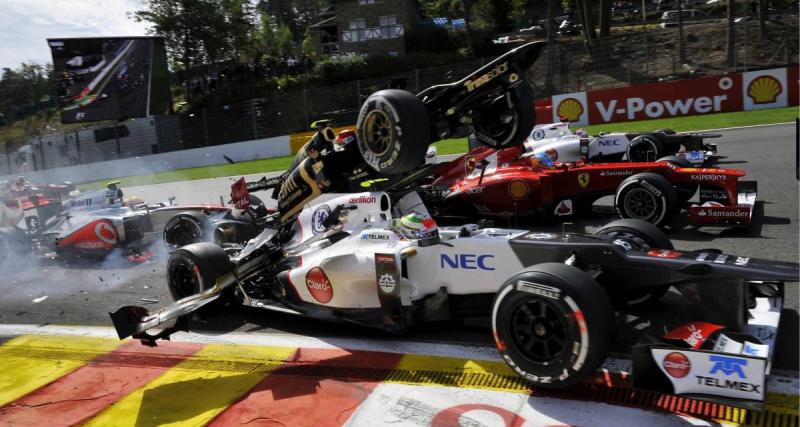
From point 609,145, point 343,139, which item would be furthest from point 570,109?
point 343,139

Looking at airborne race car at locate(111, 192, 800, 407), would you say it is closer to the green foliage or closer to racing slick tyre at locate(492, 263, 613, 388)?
racing slick tyre at locate(492, 263, 613, 388)

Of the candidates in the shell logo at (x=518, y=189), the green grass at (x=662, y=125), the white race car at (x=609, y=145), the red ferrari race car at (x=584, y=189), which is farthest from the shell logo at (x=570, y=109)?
the shell logo at (x=518, y=189)

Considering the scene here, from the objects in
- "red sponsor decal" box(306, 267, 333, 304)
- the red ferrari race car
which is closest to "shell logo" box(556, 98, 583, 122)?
the red ferrari race car

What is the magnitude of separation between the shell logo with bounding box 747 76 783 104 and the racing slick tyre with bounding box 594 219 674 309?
19244 mm

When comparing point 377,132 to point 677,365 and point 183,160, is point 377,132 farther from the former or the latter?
point 183,160

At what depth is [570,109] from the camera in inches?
899

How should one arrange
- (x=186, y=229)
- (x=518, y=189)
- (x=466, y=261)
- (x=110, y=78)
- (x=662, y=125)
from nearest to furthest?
(x=466, y=261)
(x=518, y=189)
(x=186, y=229)
(x=662, y=125)
(x=110, y=78)

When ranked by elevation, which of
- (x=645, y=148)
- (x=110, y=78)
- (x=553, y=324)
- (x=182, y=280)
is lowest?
(x=182, y=280)

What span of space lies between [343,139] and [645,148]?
23.2 ft

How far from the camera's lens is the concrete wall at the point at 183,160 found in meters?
26.5

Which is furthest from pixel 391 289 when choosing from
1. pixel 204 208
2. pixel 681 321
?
pixel 204 208

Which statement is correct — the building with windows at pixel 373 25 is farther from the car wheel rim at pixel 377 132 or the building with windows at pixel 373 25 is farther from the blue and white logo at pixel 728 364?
the blue and white logo at pixel 728 364

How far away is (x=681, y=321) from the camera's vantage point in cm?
489

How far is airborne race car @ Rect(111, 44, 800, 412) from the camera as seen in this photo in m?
3.72
